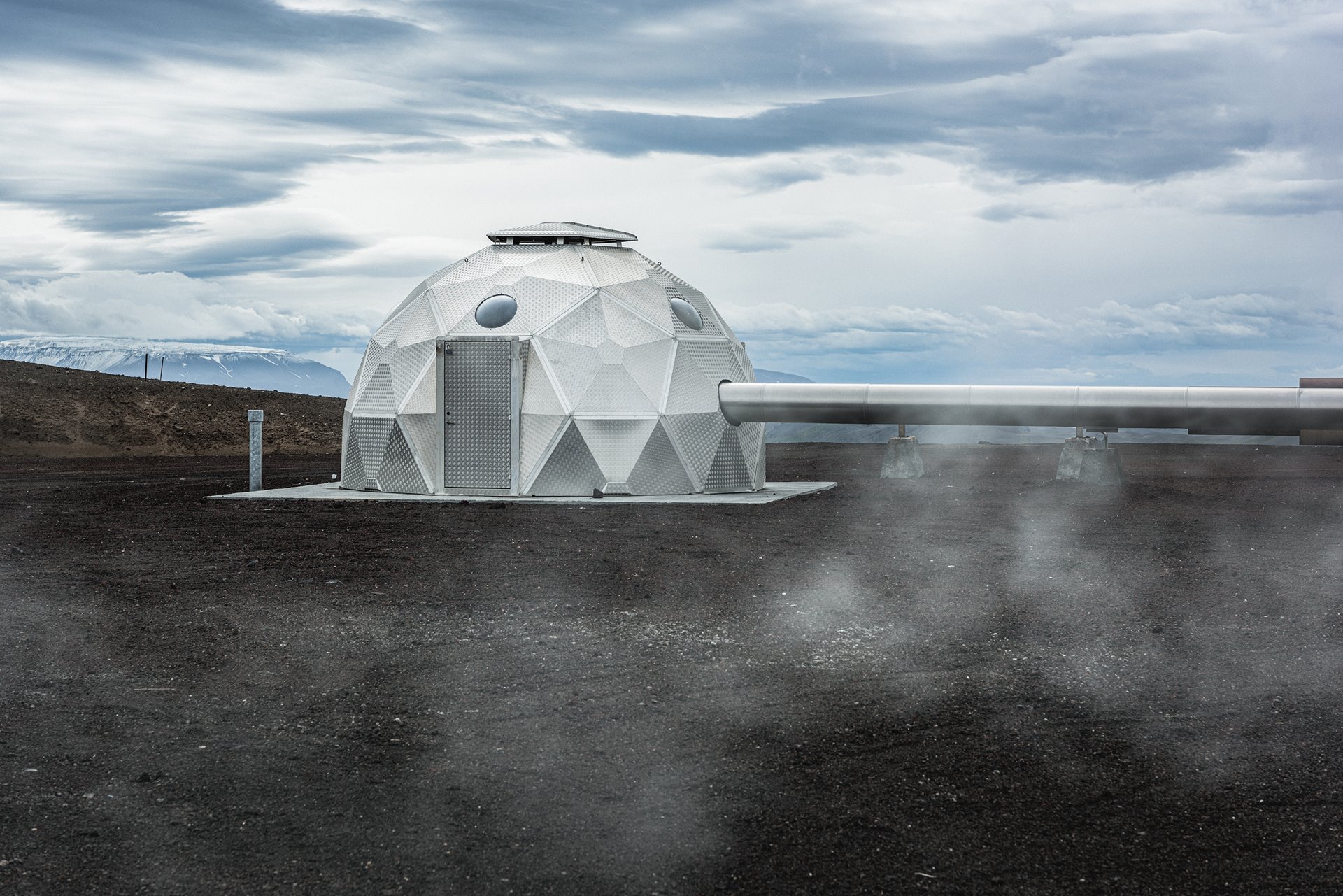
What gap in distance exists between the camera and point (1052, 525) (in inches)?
587

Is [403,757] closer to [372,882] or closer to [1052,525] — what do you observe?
[372,882]

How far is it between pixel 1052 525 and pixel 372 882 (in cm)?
1191

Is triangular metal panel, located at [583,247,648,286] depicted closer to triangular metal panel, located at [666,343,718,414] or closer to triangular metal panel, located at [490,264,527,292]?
triangular metal panel, located at [490,264,527,292]

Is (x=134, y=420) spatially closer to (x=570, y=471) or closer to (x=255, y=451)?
(x=255, y=451)

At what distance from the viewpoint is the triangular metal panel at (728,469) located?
18719mm

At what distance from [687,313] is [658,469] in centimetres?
300

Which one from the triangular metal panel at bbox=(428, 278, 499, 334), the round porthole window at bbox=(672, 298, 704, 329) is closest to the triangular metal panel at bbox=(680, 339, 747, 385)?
the round porthole window at bbox=(672, 298, 704, 329)

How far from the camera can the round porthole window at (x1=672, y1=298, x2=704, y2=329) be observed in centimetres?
1950

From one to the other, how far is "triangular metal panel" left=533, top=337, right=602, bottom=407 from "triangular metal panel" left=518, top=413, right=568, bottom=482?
0.41 meters

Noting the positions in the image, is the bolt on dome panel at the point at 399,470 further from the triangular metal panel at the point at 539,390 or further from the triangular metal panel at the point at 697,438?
the triangular metal panel at the point at 697,438

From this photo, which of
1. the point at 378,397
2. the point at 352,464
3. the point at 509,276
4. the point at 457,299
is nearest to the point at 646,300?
the point at 509,276

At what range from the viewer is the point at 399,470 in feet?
61.4

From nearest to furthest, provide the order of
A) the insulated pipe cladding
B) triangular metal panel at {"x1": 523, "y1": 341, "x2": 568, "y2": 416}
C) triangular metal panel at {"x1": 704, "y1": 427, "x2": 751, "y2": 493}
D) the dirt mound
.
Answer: the insulated pipe cladding < triangular metal panel at {"x1": 523, "y1": 341, "x2": 568, "y2": 416} < triangular metal panel at {"x1": 704, "y1": 427, "x2": 751, "y2": 493} < the dirt mound

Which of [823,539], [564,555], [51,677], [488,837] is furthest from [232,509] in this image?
[488,837]
